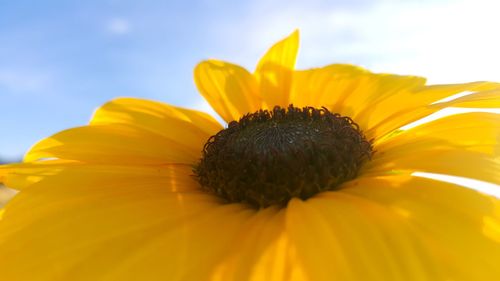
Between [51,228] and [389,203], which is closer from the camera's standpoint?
[389,203]

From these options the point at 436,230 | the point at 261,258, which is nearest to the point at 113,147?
the point at 261,258

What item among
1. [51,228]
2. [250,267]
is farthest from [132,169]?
[250,267]

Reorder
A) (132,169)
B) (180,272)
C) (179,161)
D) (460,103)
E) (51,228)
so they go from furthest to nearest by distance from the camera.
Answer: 1. (179,161)
2. (132,169)
3. (460,103)
4. (51,228)
5. (180,272)

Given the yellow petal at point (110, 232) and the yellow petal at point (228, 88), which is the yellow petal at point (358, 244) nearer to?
the yellow petal at point (110, 232)

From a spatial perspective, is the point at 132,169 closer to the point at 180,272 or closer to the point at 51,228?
the point at 51,228

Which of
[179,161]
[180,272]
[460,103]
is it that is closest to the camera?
[180,272]

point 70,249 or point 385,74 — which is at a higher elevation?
point 385,74

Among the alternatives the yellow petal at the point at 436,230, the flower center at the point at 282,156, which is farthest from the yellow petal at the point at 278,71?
the yellow petal at the point at 436,230
